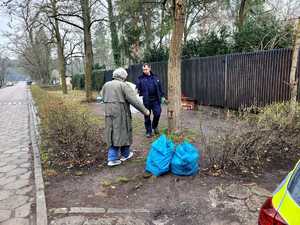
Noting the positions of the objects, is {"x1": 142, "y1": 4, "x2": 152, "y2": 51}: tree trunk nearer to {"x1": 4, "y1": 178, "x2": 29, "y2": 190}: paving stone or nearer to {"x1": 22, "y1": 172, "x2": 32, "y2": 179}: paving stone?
{"x1": 22, "y1": 172, "x2": 32, "y2": 179}: paving stone

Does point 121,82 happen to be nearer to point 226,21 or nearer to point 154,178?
point 154,178

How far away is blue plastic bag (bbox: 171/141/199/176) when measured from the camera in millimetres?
3510

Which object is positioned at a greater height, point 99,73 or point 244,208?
point 99,73

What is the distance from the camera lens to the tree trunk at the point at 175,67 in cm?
484

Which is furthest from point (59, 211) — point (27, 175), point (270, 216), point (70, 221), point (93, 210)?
point (270, 216)

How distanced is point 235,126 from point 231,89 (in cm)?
A: 497

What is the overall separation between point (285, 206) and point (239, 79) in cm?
734

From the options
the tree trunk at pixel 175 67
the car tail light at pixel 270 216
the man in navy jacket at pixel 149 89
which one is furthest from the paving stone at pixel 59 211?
the man in navy jacket at pixel 149 89

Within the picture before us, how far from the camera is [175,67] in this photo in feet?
16.5

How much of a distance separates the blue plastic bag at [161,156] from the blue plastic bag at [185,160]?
0.09 meters

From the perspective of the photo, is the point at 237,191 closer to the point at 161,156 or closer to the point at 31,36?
the point at 161,156

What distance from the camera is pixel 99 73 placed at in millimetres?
21625

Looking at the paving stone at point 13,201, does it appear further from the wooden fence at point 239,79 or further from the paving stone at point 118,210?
the wooden fence at point 239,79

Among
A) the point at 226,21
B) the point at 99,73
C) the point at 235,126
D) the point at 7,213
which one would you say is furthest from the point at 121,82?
the point at 99,73
